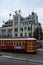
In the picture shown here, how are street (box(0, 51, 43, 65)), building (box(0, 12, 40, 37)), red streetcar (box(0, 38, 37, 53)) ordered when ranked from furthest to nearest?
building (box(0, 12, 40, 37)) → red streetcar (box(0, 38, 37, 53)) → street (box(0, 51, 43, 65))

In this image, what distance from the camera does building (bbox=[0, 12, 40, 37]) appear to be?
87781 mm

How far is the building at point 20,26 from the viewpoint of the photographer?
87781 millimetres

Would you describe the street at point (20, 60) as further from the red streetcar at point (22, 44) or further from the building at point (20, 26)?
the building at point (20, 26)

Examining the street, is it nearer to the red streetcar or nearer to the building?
the red streetcar

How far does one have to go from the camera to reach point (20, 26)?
9088 cm

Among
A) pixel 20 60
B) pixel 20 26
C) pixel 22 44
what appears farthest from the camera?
pixel 20 26

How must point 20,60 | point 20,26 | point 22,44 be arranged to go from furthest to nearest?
point 20,26 → point 22,44 → point 20,60

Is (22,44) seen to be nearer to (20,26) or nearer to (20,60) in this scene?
(20,60)

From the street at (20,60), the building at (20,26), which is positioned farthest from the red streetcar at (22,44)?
the building at (20,26)

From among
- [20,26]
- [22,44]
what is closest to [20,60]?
[22,44]

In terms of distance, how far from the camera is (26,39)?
36.8 metres

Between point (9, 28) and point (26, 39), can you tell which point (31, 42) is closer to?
point (26, 39)

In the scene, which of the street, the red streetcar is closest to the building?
the red streetcar

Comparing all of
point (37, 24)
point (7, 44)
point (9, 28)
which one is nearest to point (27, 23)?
point (37, 24)
